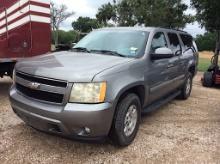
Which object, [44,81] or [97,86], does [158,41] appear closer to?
[97,86]

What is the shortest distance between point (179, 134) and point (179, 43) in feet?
8.19

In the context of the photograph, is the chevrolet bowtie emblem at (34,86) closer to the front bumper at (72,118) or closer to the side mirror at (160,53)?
the front bumper at (72,118)

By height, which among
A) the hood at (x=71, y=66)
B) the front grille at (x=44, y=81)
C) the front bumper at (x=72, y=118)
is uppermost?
the hood at (x=71, y=66)

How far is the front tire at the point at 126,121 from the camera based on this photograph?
14.8 ft

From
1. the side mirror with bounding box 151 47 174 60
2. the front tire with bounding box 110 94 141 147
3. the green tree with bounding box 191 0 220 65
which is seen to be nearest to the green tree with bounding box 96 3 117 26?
the green tree with bounding box 191 0 220 65

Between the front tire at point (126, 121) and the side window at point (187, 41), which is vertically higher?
the side window at point (187, 41)

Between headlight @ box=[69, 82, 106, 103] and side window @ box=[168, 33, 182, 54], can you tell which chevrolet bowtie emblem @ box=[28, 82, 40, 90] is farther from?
side window @ box=[168, 33, 182, 54]

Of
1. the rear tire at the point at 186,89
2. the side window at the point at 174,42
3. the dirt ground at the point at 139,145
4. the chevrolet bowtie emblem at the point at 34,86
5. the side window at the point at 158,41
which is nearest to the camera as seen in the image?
the chevrolet bowtie emblem at the point at 34,86

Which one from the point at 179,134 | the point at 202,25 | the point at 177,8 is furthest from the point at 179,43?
the point at 177,8

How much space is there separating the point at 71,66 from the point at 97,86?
1.82 ft

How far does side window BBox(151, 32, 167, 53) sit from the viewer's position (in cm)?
568

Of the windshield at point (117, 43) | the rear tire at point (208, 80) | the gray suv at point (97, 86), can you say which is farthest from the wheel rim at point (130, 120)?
the rear tire at point (208, 80)

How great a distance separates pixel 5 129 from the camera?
5414 millimetres

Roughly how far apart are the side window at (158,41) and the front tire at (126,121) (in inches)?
44.5
